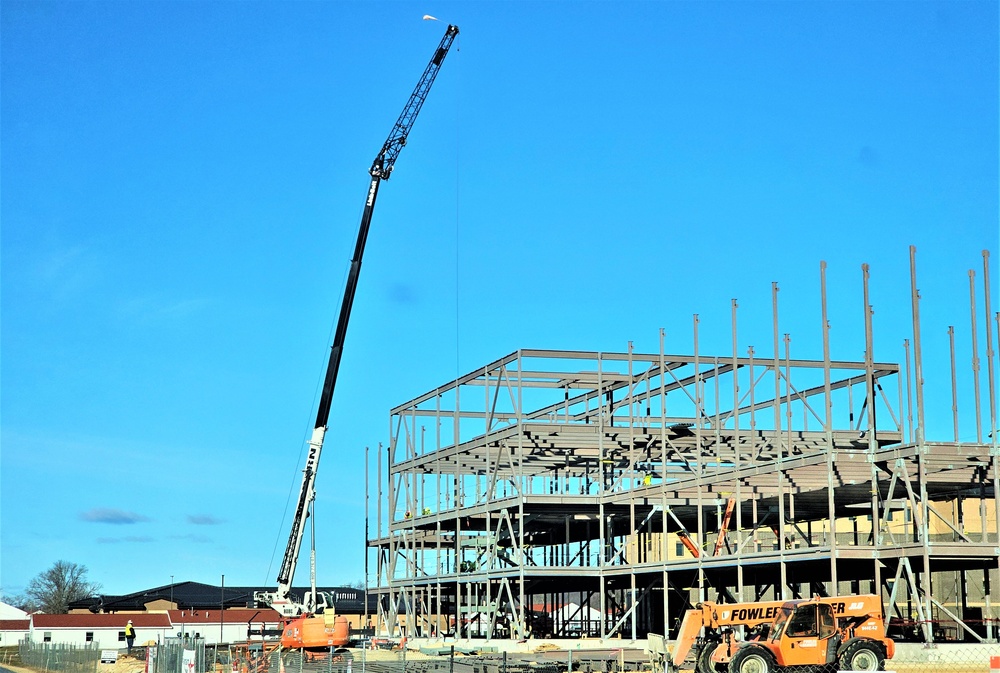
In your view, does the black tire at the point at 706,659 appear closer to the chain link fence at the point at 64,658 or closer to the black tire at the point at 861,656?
the black tire at the point at 861,656

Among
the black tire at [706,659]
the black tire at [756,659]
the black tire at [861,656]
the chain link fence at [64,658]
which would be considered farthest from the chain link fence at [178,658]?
the black tire at [861,656]

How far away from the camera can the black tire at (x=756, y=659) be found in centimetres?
3081

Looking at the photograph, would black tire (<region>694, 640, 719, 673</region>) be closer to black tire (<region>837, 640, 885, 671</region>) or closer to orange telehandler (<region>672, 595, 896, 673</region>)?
orange telehandler (<region>672, 595, 896, 673</region>)

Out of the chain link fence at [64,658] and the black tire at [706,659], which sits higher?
the black tire at [706,659]

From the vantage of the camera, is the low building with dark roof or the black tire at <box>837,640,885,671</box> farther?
the low building with dark roof

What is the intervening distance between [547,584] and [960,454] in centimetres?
3310

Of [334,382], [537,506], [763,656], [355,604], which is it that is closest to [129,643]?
[334,382]

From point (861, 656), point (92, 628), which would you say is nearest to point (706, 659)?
point (861, 656)

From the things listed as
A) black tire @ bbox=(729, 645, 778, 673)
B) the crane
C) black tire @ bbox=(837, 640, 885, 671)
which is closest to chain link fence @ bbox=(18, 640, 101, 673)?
the crane

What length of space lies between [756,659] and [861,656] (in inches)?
106

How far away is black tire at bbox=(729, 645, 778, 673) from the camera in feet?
101

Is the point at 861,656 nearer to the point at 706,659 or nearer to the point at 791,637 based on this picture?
the point at 791,637

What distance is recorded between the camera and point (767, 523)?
60.4m

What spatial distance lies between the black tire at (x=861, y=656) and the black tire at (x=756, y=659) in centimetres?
168
